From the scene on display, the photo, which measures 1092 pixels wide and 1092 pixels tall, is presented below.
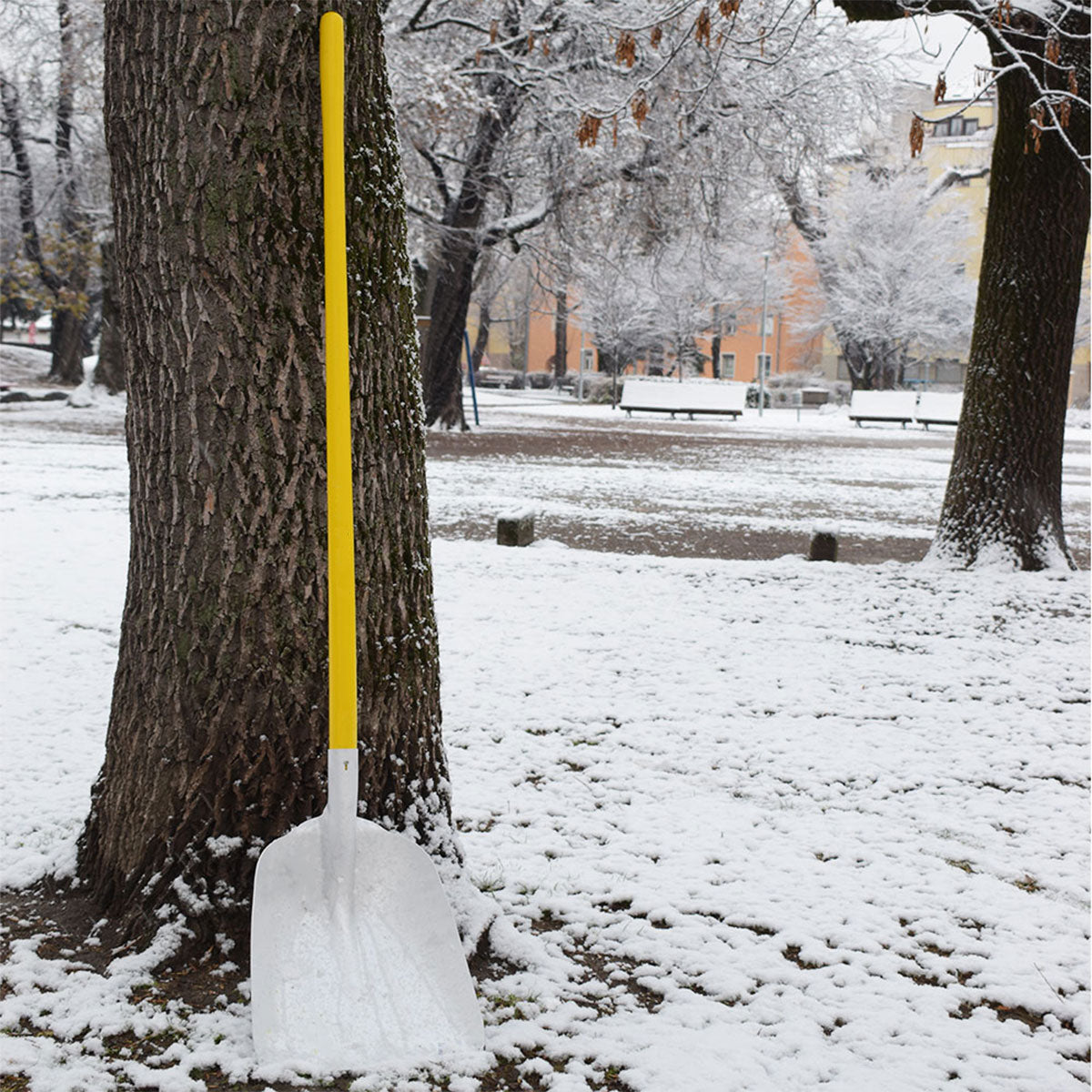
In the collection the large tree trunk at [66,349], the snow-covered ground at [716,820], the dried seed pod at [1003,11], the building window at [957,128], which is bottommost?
the snow-covered ground at [716,820]

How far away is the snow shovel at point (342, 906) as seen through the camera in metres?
2.15

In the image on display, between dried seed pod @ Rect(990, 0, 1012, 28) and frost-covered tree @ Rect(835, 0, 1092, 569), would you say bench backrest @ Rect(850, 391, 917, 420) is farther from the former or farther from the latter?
dried seed pod @ Rect(990, 0, 1012, 28)

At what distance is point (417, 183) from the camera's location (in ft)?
56.5

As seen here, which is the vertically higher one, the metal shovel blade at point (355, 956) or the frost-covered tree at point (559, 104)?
the frost-covered tree at point (559, 104)

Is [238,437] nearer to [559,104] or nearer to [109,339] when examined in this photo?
[559,104]

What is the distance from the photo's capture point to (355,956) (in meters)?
2.22

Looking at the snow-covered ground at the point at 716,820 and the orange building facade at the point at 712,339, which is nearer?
the snow-covered ground at the point at 716,820

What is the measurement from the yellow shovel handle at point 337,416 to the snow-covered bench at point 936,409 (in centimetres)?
2793

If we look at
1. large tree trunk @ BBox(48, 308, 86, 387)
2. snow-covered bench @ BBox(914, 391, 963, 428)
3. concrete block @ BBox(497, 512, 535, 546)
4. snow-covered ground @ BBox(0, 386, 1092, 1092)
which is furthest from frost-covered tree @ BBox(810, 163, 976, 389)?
snow-covered ground @ BBox(0, 386, 1092, 1092)

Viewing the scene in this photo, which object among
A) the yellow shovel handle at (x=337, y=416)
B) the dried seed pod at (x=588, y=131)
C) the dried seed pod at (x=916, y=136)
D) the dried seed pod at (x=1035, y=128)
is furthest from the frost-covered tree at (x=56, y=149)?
the yellow shovel handle at (x=337, y=416)

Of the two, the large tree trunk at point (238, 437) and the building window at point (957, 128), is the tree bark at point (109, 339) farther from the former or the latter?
the building window at point (957, 128)

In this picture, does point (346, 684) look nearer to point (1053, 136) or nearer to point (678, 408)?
point (1053, 136)

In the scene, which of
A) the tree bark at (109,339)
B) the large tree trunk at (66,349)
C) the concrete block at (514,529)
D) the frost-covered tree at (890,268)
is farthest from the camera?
the frost-covered tree at (890,268)

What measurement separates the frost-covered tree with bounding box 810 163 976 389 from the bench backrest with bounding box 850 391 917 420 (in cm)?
861
